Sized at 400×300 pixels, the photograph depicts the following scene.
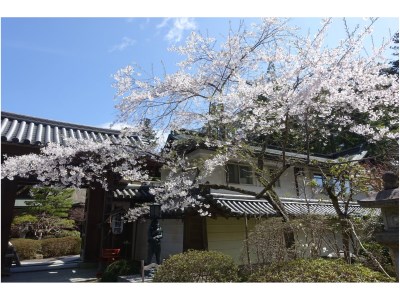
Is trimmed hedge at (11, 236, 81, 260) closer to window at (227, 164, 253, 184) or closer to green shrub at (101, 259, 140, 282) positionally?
green shrub at (101, 259, 140, 282)

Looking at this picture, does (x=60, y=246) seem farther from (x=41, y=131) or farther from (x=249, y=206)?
(x=249, y=206)

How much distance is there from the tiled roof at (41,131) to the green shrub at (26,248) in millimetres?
7514

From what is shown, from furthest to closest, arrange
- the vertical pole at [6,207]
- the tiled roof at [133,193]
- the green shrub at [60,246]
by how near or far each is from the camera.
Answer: the green shrub at [60,246], the tiled roof at [133,193], the vertical pole at [6,207]

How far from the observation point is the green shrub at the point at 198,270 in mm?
4902

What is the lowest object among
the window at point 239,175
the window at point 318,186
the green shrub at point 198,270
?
the green shrub at point 198,270

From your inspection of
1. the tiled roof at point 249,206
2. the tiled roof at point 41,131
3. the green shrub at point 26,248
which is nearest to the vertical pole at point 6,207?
the tiled roof at point 41,131

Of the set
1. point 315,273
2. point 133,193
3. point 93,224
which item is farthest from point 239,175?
point 315,273

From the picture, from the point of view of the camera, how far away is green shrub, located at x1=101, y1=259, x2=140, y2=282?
301 inches

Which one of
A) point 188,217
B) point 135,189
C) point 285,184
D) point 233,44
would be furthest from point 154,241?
point 285,184

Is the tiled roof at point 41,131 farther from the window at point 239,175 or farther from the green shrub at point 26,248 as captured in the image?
the green shrub at point 26,248

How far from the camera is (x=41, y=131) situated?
827cm

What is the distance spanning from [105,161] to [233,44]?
400 cm

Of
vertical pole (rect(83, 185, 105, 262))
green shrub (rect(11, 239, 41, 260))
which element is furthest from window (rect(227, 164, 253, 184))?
green shrub (rect(11, 239, 41, 260))

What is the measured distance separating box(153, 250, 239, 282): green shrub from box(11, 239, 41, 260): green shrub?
11415 millimetres
